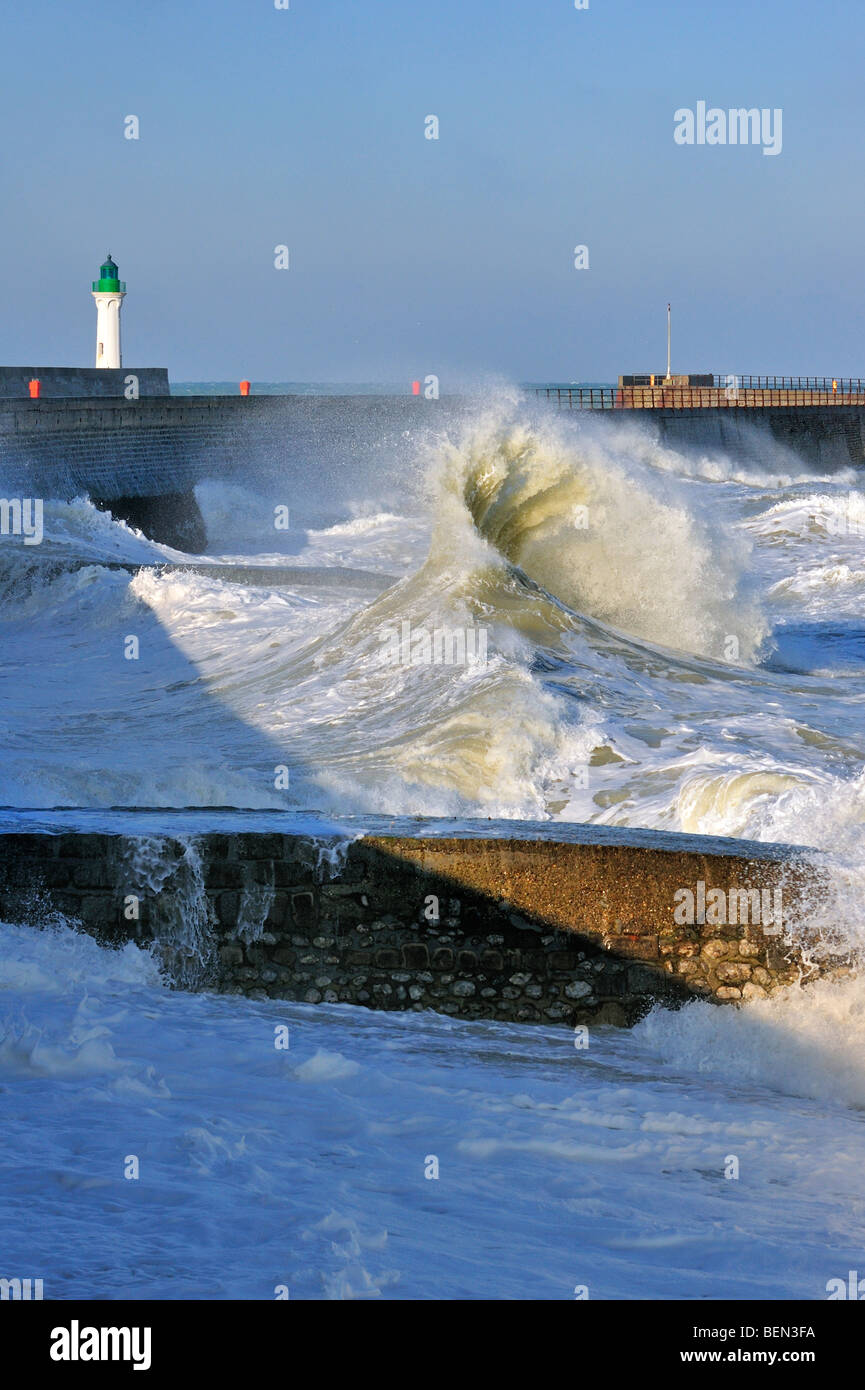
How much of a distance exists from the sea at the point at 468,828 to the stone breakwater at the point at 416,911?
0.14 meters

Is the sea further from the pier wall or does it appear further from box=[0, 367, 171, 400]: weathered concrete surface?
box=[0, 367, 171, 400]: weathered concrete surface

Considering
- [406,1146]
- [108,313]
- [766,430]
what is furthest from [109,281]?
[406,1146]

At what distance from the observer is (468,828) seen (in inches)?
257

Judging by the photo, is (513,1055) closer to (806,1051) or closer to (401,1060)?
(401,1060)

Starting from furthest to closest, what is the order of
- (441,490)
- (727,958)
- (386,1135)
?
(441,490) → (727,958) → (386,1135)

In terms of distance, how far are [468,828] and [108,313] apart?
3353cm

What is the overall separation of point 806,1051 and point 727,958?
468 mm

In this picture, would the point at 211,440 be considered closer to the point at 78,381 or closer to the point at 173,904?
the point at 78,381

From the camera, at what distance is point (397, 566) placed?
2681cm

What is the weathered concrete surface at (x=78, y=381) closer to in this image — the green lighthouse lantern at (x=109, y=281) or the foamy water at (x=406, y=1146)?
the green lighthouse lantern at (x=109, y=281)

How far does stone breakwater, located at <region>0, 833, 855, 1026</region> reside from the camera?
6.04 meters

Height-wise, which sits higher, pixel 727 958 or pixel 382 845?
pixel 382 845
